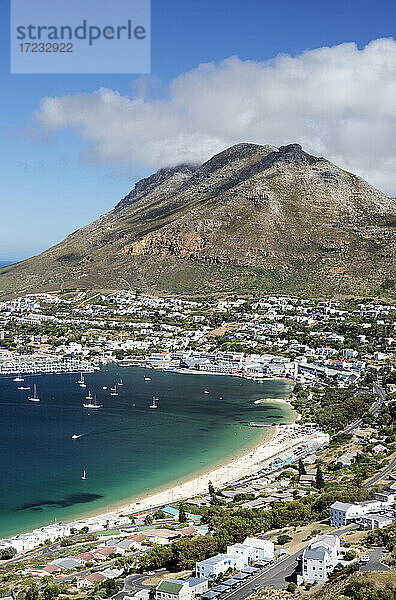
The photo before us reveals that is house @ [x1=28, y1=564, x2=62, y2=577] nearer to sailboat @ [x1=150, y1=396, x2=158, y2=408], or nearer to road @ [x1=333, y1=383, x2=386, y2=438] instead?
road @ [x1=333, y1=383, x2=386, y2=438]

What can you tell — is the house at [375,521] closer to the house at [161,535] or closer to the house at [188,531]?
the house at [188,531]

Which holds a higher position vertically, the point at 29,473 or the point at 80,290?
the point at 80,290

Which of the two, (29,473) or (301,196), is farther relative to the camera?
(301,196)

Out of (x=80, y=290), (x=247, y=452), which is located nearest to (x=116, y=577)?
(x=247, y=452)

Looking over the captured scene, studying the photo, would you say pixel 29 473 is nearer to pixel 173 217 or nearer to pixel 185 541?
pixel 185 541

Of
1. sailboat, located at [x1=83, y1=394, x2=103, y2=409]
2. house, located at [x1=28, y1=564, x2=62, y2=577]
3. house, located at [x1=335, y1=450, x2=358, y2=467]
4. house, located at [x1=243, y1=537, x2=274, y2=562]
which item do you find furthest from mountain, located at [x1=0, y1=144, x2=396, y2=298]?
house, located at [x1=28, y1=564, x2=62, y2=577]

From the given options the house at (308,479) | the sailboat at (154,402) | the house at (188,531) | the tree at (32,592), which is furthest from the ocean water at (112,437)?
the tree at (32,592)
